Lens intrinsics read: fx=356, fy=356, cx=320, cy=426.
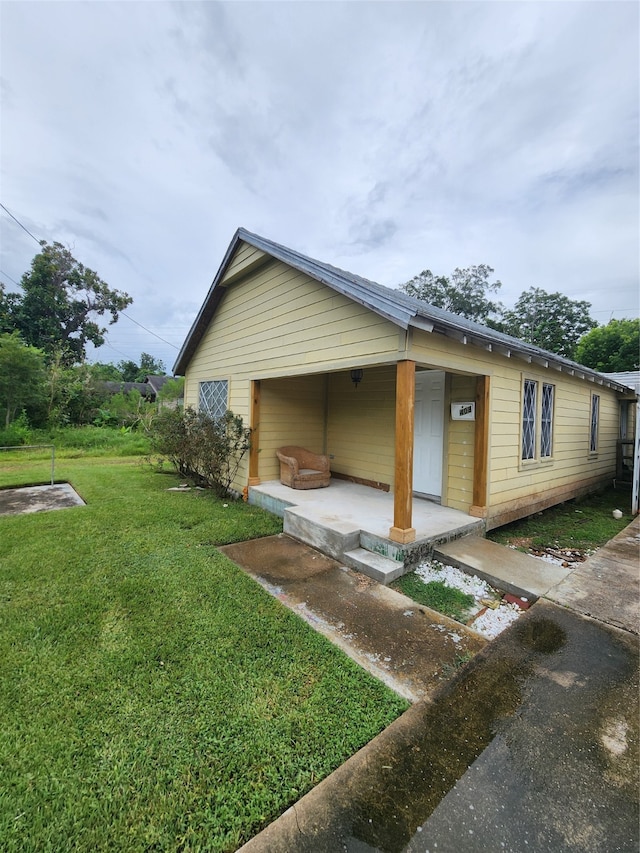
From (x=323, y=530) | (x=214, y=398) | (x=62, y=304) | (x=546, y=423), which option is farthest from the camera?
(x=62, y=304)

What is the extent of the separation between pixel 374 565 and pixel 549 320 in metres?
32.7

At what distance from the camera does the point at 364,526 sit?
4.64 m

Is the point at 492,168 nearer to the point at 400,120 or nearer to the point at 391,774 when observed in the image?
the point at 400,120

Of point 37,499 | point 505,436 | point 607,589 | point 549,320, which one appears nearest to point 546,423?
point 505,436

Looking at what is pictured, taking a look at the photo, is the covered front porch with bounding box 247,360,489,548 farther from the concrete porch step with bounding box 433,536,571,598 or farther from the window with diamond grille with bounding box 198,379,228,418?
the window with diamond grille with bounding box 198,379,228,418

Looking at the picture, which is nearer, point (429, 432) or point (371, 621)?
point (371, 621)

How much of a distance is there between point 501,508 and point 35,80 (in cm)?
1346

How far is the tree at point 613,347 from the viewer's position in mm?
20828

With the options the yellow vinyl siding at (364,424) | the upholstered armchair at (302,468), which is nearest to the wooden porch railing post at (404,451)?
the yellow vinyl siding at (364,424)

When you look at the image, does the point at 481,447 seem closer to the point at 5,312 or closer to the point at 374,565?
the point at 374,565

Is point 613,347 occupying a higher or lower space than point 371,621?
higher

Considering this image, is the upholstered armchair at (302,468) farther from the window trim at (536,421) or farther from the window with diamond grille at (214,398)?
the window trim at (536,421)

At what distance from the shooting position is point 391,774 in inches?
69.0

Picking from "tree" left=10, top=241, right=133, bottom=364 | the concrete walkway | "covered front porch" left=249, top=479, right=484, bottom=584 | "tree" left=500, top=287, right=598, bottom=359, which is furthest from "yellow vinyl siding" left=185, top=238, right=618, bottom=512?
"tree" left=500, top=287, right=598, bottom=359
